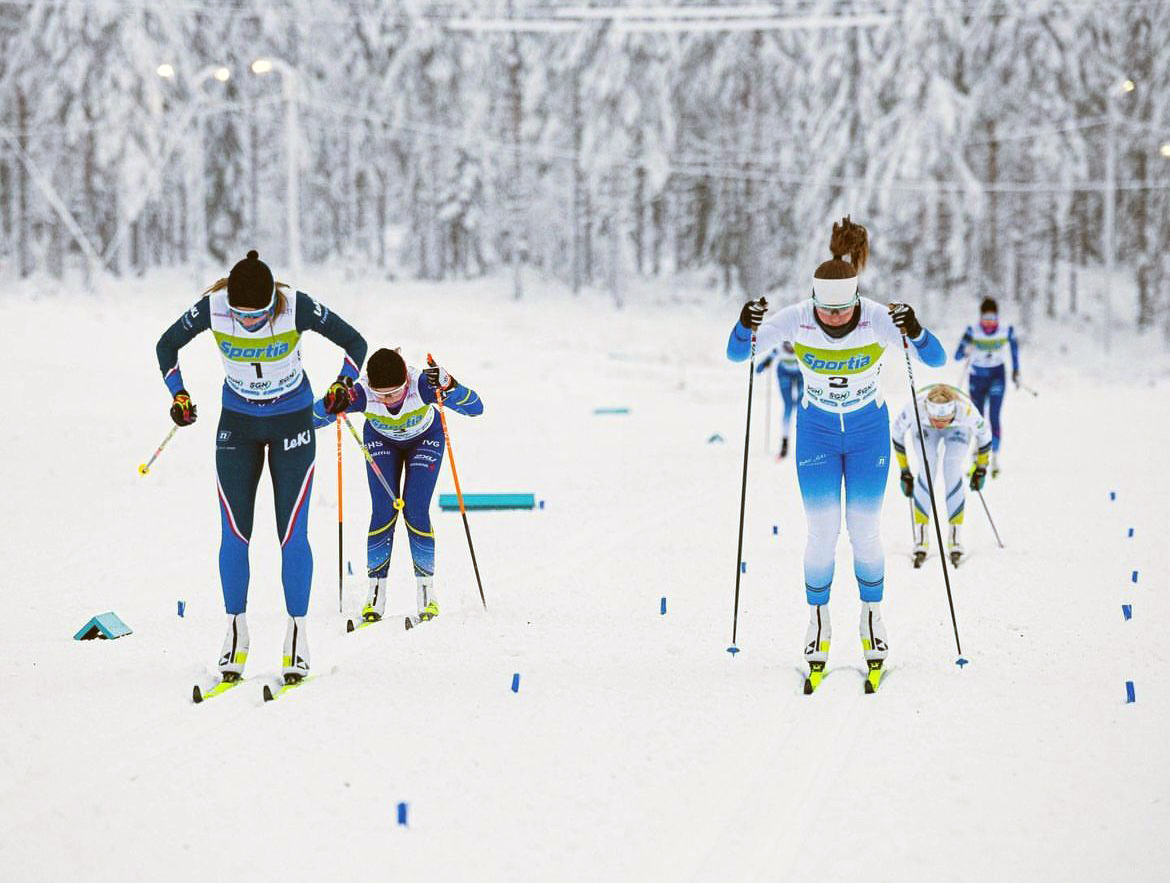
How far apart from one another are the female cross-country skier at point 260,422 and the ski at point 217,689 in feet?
0.05

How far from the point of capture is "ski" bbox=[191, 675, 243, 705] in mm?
5344

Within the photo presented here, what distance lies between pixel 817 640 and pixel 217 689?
9.83 ft

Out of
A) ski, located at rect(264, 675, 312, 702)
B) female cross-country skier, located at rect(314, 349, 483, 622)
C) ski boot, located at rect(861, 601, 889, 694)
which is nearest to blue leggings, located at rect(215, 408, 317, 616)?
ski, located at rect(264, 675, 312, 702)

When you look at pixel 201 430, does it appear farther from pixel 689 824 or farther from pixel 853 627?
pixel 689 824

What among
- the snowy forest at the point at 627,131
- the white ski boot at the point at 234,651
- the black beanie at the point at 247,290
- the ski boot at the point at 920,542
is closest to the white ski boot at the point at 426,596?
the white ski boot at the point at 234,651

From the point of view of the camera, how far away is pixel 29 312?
783 inches

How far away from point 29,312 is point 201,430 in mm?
6997

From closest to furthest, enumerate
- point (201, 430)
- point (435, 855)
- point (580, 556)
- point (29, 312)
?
point (435, 855) → point (580, 556) → point (201, 430) → point (29, 312)

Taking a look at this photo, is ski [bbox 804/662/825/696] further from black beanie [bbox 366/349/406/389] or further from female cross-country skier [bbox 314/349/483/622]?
black beanie [bbox 366/349/406/389]

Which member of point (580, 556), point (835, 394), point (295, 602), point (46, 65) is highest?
point (46, 65)

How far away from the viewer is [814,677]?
5.68 m

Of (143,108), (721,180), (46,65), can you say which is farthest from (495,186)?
(46,65)

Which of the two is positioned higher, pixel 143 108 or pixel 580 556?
pixel 143 108

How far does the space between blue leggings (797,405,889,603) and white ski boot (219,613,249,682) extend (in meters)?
2.90
